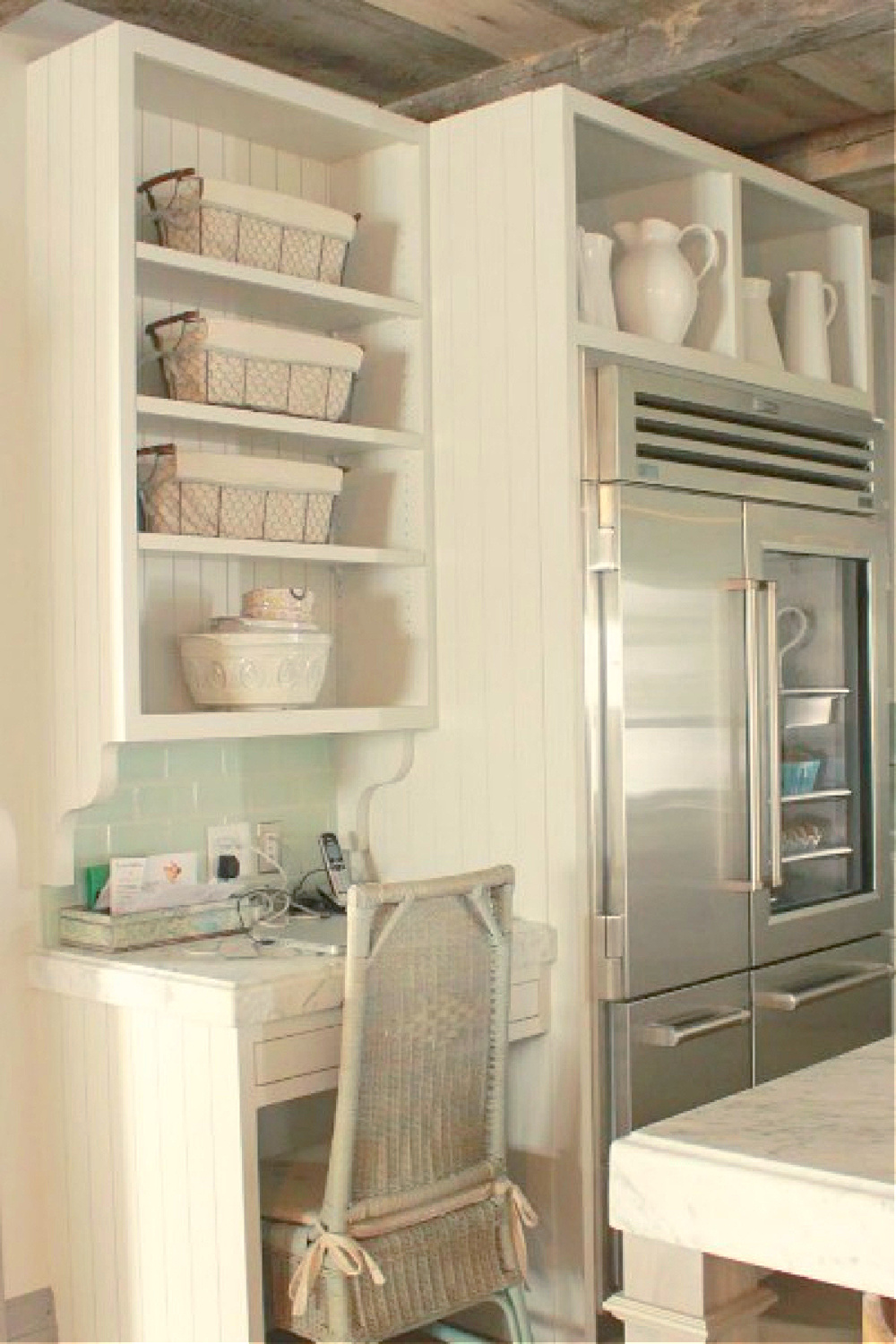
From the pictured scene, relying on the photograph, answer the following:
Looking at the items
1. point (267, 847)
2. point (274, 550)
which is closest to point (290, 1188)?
point (267, 847)

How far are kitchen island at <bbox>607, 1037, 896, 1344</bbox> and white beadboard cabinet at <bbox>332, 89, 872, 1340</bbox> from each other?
1660 millimetres

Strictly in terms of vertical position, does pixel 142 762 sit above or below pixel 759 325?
below

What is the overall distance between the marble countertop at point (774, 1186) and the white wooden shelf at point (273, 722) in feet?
5.39

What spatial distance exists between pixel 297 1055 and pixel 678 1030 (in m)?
0.89

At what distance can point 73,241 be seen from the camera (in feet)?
10.4

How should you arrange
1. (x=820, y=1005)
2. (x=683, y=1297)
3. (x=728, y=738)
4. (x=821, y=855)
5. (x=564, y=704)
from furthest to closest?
(x=821, y=855) → (x=820, y=1005) → (x=728, y=738) → (x=564, y=704) → (x=683, y=1297)

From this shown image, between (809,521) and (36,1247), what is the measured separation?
2251mm

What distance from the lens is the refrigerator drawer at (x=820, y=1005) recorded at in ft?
12.4

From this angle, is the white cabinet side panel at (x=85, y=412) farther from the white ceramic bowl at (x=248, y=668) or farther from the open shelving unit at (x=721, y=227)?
the open shelving unit at (x=721, y=227)

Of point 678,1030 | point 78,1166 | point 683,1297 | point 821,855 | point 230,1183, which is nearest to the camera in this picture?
point 683,1297

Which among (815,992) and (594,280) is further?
(815,992)

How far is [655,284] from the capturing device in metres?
3.70

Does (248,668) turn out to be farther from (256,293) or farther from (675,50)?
(675,50)

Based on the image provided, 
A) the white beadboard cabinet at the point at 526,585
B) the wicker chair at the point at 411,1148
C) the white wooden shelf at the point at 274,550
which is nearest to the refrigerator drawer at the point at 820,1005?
the white beadboard cabinet at the point at 526,585
